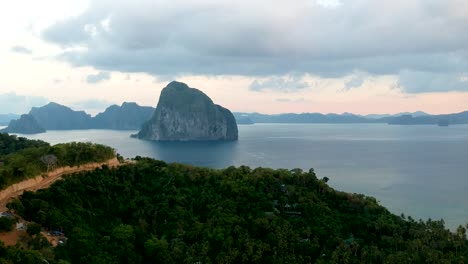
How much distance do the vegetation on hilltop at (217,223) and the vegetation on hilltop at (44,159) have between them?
1.72 meters

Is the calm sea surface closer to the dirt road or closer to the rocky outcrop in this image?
the dirt road

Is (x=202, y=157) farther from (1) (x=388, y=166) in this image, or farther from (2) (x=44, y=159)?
(2) (x=44, y=159)

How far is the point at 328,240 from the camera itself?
1372 inches

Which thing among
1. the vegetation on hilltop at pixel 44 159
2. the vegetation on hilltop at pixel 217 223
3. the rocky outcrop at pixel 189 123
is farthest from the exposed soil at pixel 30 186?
the rocky outcrop at pixel 189 123

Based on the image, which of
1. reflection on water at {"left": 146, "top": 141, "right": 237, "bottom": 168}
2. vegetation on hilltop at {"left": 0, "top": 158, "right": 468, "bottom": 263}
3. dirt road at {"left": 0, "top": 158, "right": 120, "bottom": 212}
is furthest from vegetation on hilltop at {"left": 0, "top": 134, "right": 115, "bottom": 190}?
reflection on water at {"left": 146, "top": 141, "right": 237, "bottom": 168}

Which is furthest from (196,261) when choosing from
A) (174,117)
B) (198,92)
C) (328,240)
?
(198,92)

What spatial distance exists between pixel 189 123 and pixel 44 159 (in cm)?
14551

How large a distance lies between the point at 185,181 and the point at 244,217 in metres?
9.29

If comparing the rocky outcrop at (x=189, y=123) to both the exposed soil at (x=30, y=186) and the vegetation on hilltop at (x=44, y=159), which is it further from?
the exposed soil at (x=30, y=186)

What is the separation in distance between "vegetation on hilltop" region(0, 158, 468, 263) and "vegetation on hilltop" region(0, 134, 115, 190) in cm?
172

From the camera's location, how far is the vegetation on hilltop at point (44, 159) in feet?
111

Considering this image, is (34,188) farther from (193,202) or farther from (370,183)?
(370,183)

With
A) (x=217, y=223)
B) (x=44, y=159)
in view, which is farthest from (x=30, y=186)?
(x=217, y=223)

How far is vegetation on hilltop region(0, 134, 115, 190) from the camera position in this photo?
33.8 m
